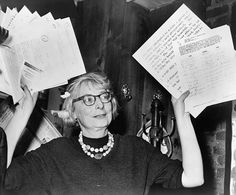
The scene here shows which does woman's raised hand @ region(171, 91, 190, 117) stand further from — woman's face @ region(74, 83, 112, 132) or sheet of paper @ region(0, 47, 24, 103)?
sheet of paper @ region(0, 47, 24, 103)

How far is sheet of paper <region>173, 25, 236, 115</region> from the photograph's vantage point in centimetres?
103

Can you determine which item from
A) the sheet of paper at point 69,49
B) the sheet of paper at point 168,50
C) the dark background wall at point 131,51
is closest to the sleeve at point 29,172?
the sheet of paper at point 69,49

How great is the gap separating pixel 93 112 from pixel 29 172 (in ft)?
0.74

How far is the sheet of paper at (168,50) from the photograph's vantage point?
107 cm

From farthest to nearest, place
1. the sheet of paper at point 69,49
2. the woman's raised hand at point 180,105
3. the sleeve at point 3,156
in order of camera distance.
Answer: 1. the sheet of paper at point 69,49
2. the woman's raised hand at point 180,105
3. the sleeve at point 3,156

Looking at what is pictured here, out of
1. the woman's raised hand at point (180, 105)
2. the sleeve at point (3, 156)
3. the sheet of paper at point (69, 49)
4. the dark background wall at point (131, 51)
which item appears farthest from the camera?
the dark background wall at point (131, 51)

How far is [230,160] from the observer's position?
1.43 metres

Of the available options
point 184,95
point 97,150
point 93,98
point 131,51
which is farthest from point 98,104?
point 131,51

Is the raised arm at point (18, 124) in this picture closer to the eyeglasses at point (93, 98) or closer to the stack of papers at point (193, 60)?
the eyeglasses at point (93, 98)

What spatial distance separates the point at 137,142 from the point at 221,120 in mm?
583

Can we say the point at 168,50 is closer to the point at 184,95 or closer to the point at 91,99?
the point at 184,95

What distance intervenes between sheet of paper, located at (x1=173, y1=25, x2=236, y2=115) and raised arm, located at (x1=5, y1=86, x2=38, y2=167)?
0.42 m

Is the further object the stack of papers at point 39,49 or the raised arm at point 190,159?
the stack of papers at point 39,49

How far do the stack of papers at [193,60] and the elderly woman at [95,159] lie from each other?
72 millimetres
